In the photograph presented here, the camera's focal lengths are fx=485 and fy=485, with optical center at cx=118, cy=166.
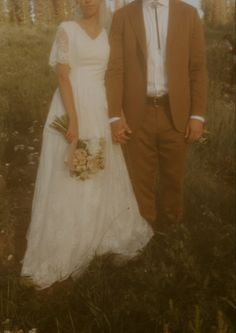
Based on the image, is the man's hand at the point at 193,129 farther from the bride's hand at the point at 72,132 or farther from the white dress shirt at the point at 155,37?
the bride's hand at the point at 72,132

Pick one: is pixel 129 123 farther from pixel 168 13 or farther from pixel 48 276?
pixel 48 276

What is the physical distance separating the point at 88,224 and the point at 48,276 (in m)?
0.49

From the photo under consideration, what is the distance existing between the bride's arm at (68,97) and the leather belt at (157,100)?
64 centimetres

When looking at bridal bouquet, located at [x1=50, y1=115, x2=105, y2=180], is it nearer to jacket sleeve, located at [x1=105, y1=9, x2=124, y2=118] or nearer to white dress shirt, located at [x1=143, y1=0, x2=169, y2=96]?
jacket sleeve, located at [x1=105, y1=9, x2=124, y2=118]

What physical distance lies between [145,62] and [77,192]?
1.09 m

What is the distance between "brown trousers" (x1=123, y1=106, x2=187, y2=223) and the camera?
379 cm

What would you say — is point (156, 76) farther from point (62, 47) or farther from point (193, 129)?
point (62, 47)

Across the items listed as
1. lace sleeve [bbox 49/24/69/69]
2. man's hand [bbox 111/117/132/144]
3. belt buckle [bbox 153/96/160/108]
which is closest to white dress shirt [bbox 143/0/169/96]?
belt buckle [bbox 153/96/160/108]

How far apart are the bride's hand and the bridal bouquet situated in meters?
0.04

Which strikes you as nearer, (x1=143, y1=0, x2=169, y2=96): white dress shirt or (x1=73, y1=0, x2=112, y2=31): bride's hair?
(x1=73, y1=0, x2=112, y2=31): bride's hair

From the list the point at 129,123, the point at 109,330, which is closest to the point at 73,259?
the point at 109,330

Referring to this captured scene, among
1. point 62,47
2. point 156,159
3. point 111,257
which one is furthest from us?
point 156,159

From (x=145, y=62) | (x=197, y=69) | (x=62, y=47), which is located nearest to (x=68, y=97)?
(x=62, y=47)

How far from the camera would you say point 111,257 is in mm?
3881
